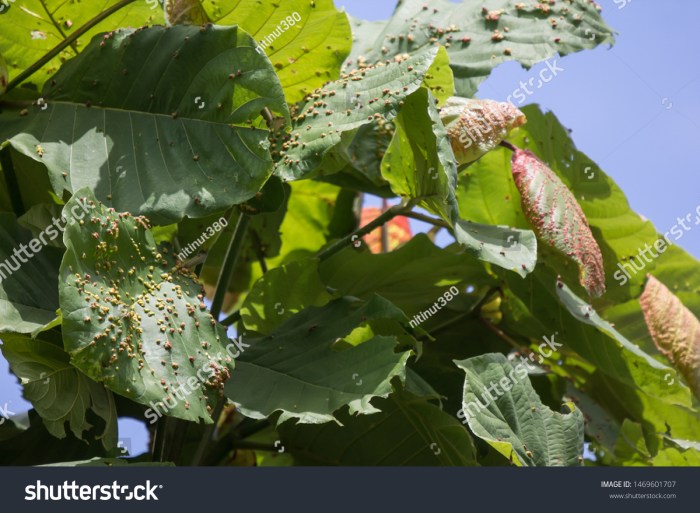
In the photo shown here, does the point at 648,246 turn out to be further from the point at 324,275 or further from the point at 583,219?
the point at 324,275

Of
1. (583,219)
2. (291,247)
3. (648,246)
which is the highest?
(583,219)

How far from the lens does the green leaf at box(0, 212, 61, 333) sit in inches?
38.5

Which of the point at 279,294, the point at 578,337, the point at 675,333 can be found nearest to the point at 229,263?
the point at 279,294

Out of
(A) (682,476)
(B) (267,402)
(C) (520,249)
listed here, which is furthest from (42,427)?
(A) (682,476)

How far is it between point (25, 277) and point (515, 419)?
566mm

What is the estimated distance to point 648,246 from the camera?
1434 mm

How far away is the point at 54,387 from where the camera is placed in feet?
3.35

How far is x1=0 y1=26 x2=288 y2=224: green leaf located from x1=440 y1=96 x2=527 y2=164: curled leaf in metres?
0.26

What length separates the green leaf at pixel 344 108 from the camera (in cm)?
106

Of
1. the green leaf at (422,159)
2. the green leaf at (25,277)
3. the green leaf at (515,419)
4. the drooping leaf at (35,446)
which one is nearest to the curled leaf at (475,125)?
the green leaf at (422,159)

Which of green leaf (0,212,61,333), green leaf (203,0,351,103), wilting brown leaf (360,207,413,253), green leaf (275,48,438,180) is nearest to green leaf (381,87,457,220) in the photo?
green leaf (275,48,438,180)

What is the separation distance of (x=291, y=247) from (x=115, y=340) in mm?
796

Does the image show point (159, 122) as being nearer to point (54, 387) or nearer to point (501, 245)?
point (54, 387)

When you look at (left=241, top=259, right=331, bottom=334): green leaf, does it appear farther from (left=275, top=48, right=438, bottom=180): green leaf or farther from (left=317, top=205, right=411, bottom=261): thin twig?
(left=275, top=48, right=438, bottom=180): green leaf
